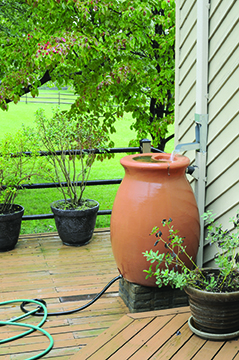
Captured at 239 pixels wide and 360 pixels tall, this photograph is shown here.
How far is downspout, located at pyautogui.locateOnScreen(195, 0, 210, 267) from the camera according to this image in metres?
2.41

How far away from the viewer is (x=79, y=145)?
385 cm

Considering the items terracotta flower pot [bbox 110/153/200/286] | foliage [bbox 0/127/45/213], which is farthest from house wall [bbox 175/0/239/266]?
foliage [bbox 0/127/45/213]

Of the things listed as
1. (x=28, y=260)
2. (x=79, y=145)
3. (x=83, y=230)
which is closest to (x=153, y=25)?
(x=79, y=145)

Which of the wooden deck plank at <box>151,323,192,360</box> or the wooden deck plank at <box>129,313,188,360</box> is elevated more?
the wooden deck plank at <box>151,323,192,360</box>

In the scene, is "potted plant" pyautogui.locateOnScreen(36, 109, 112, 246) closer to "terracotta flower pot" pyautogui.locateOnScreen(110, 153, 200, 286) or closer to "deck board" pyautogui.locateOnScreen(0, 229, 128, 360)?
"deck board" pyautogui.locateOnScreen(0, 229, 128, 360)

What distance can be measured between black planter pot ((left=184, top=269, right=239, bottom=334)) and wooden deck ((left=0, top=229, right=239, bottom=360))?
0.25 ft

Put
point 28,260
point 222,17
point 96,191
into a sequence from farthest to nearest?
point 96,191
point 28,260
point 222,17

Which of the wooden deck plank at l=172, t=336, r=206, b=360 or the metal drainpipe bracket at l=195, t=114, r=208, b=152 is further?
the metal drainpipe bracket at l=195, t=114, r=208, b=152

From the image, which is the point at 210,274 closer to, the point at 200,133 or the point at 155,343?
the point at 155,343

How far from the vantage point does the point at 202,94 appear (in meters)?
2.48

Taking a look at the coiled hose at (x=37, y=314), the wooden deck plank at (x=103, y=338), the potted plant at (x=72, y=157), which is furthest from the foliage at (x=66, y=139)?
the wooden deck plank at (x=103, y=338)

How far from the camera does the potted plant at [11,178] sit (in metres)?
3.47

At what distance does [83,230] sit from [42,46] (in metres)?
2.06

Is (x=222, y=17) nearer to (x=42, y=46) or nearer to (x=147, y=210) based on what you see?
(x=147, y=210)
